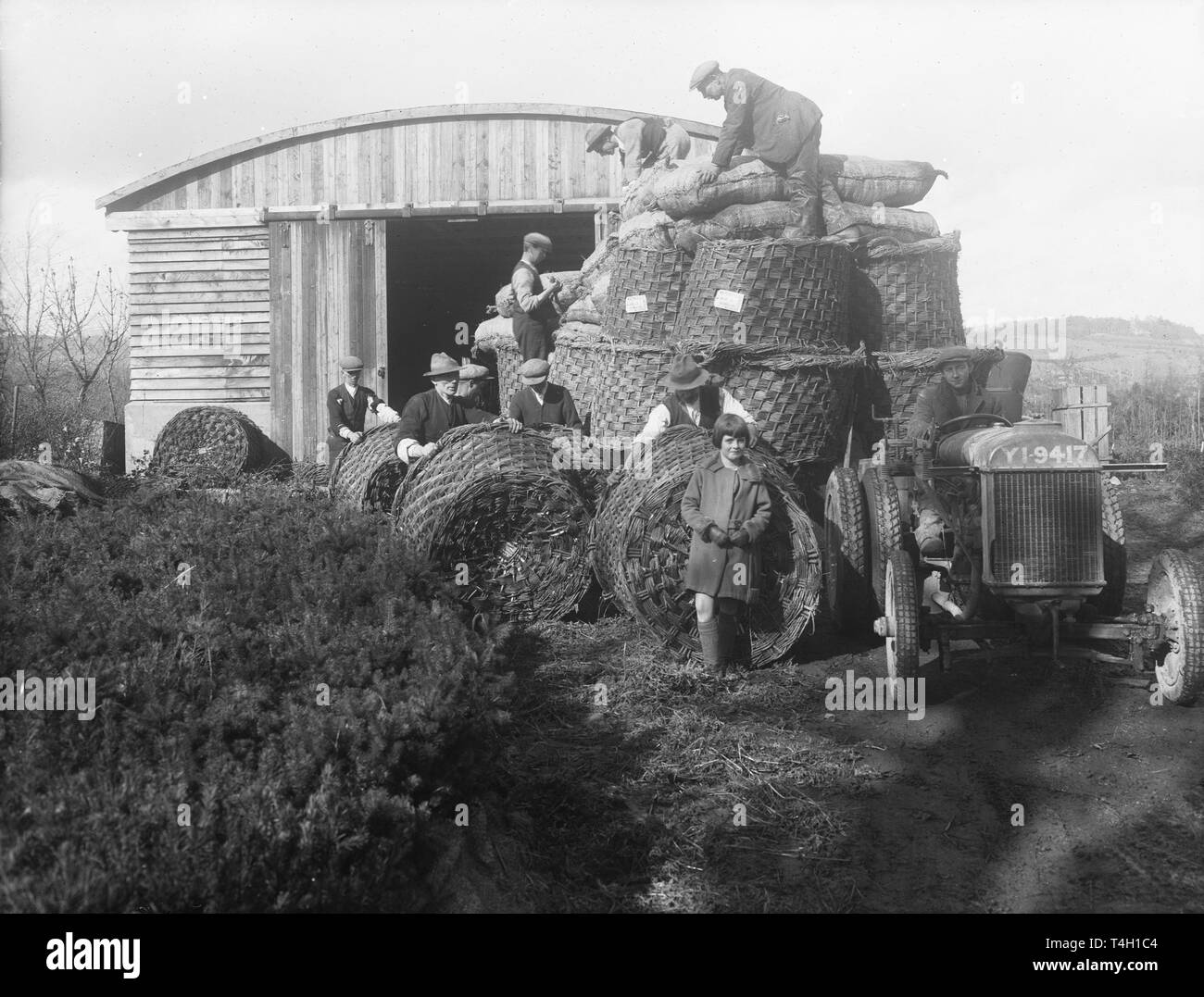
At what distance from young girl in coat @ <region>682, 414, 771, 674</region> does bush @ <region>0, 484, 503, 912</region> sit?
4.79 feet

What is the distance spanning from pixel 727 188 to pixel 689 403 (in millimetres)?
2218

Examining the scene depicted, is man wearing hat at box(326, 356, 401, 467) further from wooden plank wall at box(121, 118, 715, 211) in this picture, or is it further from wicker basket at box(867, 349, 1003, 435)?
wicker basket at box(867, 349, 1003, 435)

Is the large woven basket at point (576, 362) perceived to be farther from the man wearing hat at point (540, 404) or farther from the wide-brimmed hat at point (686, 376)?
the wide-brimmed hat at point (686, 376)

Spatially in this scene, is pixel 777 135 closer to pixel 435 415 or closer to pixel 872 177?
pixel 872 177

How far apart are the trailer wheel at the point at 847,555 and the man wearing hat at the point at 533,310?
4138 millimetres

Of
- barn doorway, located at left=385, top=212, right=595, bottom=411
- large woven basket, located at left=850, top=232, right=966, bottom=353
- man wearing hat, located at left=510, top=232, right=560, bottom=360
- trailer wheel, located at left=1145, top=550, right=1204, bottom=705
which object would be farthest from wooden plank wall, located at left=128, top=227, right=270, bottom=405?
trailer wheel, located at left=1145, top=550, right=1204, bottom=705

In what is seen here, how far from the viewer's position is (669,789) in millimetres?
4992

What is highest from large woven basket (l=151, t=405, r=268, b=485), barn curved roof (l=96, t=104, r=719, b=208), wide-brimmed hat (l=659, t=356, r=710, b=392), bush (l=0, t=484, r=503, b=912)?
barn curved roof (l=96, t=104, r=719, b=208)

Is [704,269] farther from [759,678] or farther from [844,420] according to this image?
[759,678]

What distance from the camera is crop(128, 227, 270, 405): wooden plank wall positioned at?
564 inches

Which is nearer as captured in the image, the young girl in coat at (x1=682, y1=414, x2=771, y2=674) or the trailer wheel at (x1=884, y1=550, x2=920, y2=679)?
the trailer wheel at (x1=884, y1=550, x2=920, y2=679)

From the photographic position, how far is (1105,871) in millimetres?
4062

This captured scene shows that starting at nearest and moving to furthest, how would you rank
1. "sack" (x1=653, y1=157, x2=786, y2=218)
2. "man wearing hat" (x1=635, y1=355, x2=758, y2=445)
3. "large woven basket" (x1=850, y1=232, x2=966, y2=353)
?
"man wearing hat" (x1=635, y1=355, x2=758, y2=445)
"sack" (x1=653, y1=157, x2=786, y2=218)
"large woven basket" (x1=850, y1=232, x2=966, y2=353)
